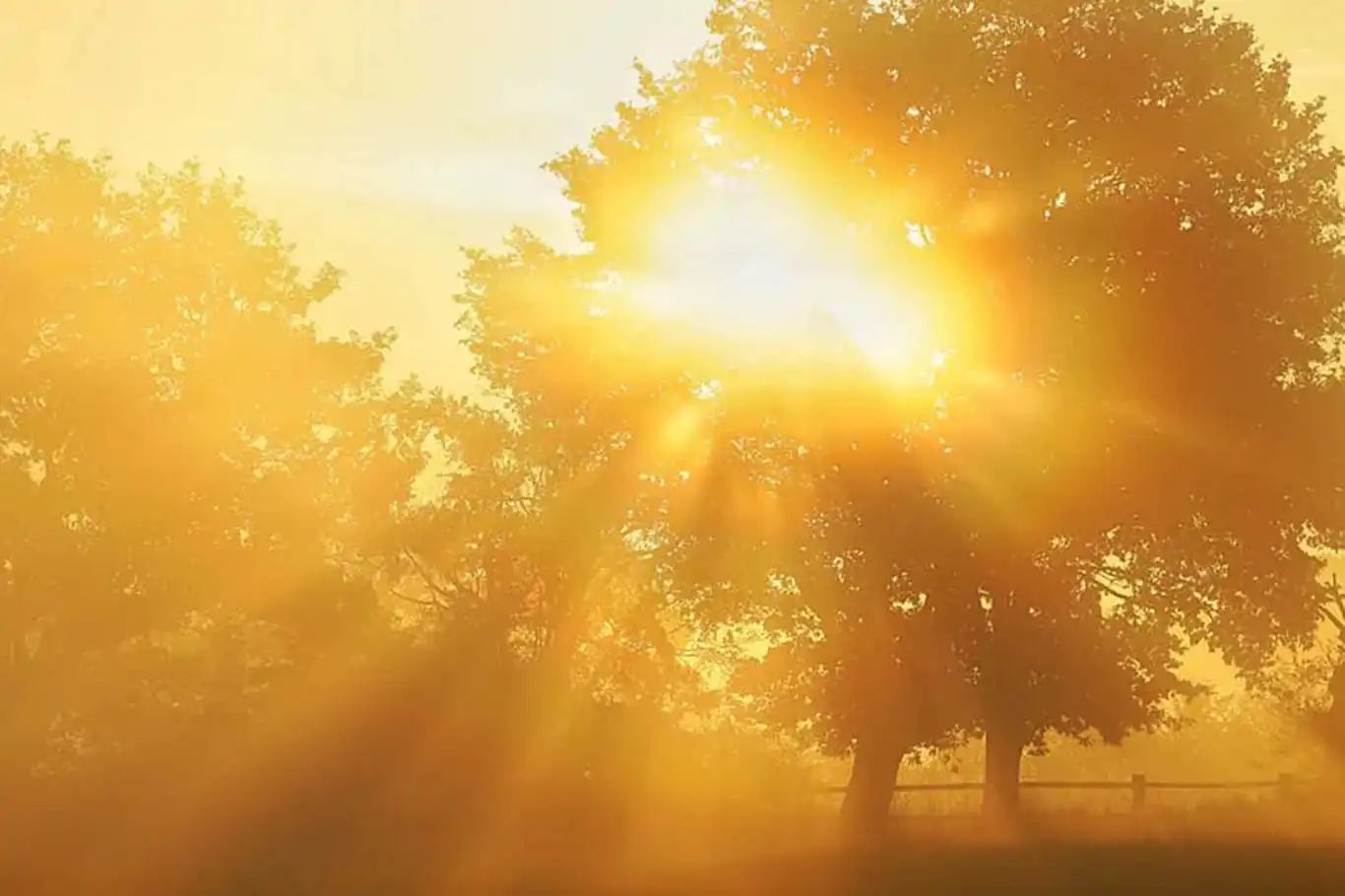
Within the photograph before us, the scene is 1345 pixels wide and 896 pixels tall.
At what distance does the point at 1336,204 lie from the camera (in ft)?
88.6

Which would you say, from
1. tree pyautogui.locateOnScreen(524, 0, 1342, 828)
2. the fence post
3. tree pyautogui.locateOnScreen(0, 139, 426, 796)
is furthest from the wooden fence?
tree pyautogui.locateOnScreen(0, 139, 426, 796)

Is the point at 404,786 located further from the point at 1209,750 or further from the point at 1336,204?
the point at 1209,750

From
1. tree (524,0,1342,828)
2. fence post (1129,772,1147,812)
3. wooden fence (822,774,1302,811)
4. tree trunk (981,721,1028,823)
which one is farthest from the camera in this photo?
wooden fence (822,774,1302,811)

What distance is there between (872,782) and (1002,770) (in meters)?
2.52

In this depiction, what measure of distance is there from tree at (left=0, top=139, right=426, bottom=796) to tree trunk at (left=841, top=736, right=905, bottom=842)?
Answer: 12.7m

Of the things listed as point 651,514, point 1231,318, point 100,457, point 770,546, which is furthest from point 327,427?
point 1231,318

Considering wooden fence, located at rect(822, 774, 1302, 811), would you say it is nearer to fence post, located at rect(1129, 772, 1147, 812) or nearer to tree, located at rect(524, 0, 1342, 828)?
fence post, located at rect(1129, 772, 1147, 812)

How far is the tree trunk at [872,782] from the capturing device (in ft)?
88.9

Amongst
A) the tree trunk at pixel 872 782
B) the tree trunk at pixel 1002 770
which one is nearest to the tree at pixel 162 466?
the tree trunk at pixel 872 782

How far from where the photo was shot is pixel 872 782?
27469 millimetres

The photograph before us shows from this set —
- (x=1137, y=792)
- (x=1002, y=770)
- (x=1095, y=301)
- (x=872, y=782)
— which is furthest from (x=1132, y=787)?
(x=1095, y=301)

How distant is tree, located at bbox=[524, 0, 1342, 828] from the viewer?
986 inches

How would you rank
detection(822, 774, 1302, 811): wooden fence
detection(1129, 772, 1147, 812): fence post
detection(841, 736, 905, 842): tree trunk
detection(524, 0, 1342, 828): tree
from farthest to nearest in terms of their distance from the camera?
detection(822, 774, 1302, 811): wooden fence
detection(1129, 772, 1147, 812): fence post
detection(841, 736, 905, 842): tree trunk
detection(524, 0, 1342, 828): tree

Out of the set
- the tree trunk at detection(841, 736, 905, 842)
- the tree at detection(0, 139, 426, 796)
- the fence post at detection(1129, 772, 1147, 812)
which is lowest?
the tree trunk at detection(841, 736, 905, 842)
